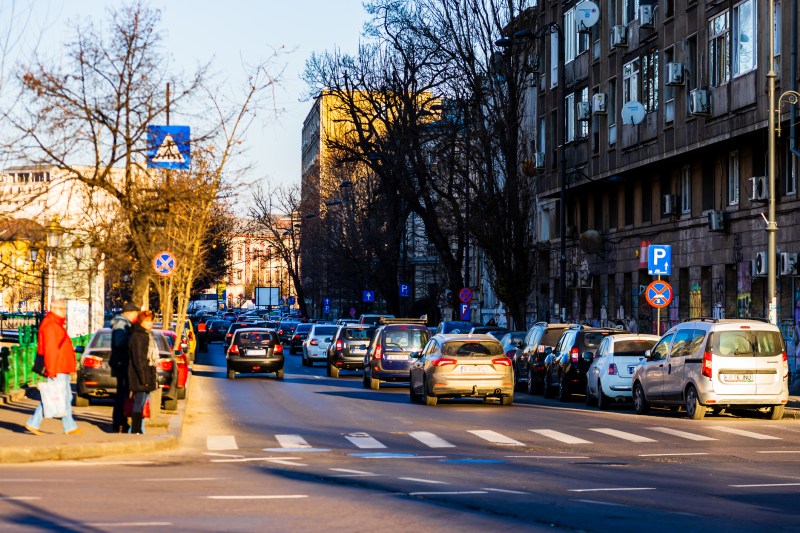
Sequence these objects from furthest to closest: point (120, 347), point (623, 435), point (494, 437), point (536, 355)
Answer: point (536, 355)
point (623, 435)
point (494, 437)
point (120, 347)

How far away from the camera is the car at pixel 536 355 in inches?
1355

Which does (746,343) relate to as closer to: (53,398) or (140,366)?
(140,366)

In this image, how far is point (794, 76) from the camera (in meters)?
32.9

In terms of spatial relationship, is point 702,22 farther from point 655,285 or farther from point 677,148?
point 655,285

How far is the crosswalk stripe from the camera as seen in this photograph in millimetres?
18922

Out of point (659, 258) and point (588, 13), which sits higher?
point (588, 13)

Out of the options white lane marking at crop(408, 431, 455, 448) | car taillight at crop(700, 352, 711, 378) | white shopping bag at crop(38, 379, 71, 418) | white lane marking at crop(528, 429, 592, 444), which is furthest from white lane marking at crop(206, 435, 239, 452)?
car taillight at crop(700, 352, 711, 378)

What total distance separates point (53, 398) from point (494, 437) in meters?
6.56

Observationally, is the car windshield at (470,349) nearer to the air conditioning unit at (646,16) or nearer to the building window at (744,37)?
the building window at (744,37)

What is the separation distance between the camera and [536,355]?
3456cm

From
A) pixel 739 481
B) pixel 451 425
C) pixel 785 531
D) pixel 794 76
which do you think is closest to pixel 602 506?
pixel 785 531

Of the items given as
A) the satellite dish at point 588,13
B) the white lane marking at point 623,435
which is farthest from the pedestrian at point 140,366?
the satellite dish at point 588,13

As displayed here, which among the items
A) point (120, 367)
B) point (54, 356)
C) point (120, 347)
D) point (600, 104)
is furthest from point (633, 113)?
point (54, 356)

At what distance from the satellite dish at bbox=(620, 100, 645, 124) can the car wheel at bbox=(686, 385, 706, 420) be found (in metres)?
20.3
